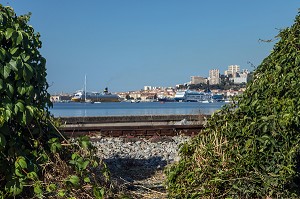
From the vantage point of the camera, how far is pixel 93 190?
448 cm

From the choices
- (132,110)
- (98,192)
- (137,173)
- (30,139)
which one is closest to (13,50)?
(30,139)

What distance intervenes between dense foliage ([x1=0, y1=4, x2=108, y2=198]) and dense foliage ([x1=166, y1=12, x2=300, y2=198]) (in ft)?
3.27

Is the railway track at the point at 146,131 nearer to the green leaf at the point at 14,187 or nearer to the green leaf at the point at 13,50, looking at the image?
the green leaf at the point at 14,187

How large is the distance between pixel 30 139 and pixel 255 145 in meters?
2.24

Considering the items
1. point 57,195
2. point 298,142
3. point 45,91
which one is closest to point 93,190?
point 57,195

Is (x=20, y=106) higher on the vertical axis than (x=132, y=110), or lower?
higher

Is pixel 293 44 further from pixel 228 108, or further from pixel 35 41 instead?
pixel 35 41

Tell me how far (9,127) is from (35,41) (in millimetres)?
911

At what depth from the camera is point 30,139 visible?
14.8ft

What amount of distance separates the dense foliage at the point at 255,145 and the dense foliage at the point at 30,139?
998mm

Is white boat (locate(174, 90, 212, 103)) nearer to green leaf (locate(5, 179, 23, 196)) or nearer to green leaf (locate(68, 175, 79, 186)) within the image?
green leaf (locate(68, 175, 79, 186))

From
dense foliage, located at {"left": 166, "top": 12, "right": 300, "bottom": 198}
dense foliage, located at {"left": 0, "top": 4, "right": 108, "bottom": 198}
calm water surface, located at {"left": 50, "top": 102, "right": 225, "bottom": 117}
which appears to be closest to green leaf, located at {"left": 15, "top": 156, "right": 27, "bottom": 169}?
dense foliage, located at {"left": 0, "top": 4, "right": 108, "bottom": 198}

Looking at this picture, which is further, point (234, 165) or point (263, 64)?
point (263, 64)

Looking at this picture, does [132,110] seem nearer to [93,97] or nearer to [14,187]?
[14,187]
